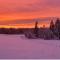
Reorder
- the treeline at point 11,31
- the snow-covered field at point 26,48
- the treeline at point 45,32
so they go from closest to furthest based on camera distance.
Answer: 1. the snow-covered field at point 26,48
2. the treeline at point 11,31
3. the treeline at point 45,32

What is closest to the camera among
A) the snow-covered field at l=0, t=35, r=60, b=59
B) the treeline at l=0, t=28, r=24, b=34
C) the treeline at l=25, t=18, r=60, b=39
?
the snow-covered field at l=0, t=35, r=60, b=59

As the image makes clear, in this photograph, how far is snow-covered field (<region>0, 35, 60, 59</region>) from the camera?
4.41 m

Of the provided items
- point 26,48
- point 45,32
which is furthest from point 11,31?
point 45,32

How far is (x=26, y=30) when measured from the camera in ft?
16.4

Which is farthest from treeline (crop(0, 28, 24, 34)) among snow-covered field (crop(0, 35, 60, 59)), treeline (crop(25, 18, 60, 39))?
treeline (crop(25, 18, 60, 39))

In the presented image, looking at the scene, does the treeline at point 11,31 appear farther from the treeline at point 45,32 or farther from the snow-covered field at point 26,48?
the treeline at point 45,32

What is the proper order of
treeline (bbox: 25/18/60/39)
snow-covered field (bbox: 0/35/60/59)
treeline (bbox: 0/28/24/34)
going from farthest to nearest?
treeline (bbox: 25/18/60/39) < treeline (bbox: 0/28/24/34) < snow-covered field (bbox: 0/35/60/59)

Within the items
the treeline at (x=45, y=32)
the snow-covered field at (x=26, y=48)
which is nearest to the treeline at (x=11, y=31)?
the snow-covered field at (x=26, y=48)

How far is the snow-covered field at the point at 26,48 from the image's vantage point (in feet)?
14.5

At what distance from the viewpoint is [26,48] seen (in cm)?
476

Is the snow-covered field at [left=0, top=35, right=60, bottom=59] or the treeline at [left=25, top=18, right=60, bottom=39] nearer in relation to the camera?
the snow-covered field at [left=0, top=35, right=60, bottom=59]

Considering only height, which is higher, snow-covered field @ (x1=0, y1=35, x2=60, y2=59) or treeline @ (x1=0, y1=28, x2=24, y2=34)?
treeline @ (x1=0, y1=28, x2=24, y2=34)

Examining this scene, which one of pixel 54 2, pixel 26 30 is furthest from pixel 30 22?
pixel 54 2

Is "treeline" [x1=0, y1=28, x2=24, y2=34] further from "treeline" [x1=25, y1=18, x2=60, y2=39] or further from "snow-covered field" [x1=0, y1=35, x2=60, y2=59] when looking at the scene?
"treeline" [x1=25, y1=18, x2=60, y2=39]
